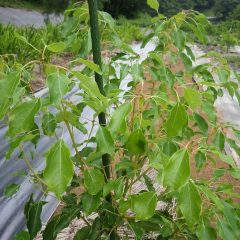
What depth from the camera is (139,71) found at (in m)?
1.12

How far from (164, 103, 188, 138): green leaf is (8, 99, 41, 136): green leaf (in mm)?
270

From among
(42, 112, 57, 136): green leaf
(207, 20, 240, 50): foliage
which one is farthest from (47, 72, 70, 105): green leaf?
(207, 20, 240, 50): foliage

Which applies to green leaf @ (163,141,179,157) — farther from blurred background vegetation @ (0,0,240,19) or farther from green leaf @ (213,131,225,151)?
blurred background vegetation @ (0,0,240,19)

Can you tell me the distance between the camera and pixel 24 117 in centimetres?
69

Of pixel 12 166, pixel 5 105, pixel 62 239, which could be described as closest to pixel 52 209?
pixel 62 239

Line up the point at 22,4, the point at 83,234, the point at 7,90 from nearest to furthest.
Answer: the point at 7,90
the point at 83,234
the point at 22,4

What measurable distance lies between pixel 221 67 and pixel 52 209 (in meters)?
1.57

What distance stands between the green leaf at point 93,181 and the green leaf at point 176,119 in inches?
11.9

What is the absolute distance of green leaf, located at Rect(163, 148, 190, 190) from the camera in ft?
2.22

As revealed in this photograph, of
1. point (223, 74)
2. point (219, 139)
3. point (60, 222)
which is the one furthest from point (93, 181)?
point (223, 74)

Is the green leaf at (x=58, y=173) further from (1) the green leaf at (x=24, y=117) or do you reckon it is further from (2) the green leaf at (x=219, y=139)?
(2) the green leaf at (x=219, y=139)

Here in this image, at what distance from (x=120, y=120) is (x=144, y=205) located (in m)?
0.21

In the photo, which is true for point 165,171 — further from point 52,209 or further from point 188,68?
point 52,209

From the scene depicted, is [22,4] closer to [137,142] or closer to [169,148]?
[169,148]
